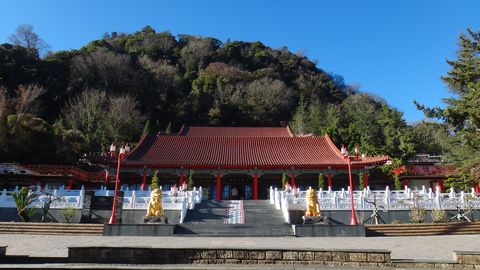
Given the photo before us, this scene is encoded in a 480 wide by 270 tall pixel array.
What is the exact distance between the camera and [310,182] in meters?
26.9

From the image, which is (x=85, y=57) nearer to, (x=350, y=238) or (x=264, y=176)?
(x=264, y=176)

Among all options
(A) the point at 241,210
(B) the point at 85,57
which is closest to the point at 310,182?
(A) the point at 241,210

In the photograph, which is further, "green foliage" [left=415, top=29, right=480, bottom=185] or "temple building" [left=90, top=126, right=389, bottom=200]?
"temple building" [left=90, top=126, right=389, bottom=200]

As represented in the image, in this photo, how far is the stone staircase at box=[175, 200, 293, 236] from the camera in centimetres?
1363

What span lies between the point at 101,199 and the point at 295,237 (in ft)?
28.2

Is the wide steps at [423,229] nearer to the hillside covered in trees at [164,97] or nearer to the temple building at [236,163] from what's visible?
the hillside covered in trees at [164,97]

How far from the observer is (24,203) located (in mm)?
15742

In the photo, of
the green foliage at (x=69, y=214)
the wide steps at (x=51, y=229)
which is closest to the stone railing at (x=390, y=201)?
the wide steps at (x=51, y=229)

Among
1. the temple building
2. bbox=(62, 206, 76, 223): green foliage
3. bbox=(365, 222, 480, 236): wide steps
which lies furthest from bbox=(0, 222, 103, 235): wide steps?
bbox=(365, 222, 480, 236): wide steps

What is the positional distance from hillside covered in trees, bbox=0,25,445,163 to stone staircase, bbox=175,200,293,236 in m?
9.00

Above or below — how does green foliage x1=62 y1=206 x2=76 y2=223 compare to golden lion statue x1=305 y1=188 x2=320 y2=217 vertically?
below

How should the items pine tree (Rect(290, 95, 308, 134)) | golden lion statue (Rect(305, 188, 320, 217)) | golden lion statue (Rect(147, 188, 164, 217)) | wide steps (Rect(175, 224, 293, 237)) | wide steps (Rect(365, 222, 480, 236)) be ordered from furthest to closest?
pine tree (Rect(290, 95, 308, 134)), golden lion statue (Rect(305, 188, 320, 217)), golden lion statue (Rect(147, 188, 164, 217)), wide steps (Rect(365, 222, 480, 236)), wide steps (Rect(175, 224, 293, 237))

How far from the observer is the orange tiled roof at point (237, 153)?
24781 millimetres

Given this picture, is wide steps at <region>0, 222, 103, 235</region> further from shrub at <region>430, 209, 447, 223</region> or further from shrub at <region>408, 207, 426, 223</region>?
shrub at <region>430, 209, 447, 223</region>
